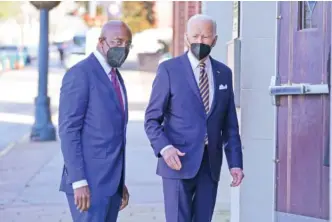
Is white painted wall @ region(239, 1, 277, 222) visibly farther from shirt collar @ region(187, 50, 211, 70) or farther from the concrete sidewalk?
shirt collar @ region(187, 50, 211, 70)

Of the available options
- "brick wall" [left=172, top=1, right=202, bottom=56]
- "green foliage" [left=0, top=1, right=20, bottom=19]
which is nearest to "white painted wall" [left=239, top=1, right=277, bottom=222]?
"brick wall" [left=172, top=1, right=202, bottom=56]

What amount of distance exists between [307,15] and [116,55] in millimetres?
1570

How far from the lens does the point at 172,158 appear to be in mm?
4793

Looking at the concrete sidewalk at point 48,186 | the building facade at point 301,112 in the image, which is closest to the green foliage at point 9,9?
the concrete sidewalk at point 48,186

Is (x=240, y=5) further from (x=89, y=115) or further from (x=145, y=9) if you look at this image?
(x=145, y=9)

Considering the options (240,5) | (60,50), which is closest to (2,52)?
(60,50)

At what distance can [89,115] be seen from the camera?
4535 mm

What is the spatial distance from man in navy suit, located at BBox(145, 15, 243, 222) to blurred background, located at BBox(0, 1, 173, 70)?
40.5 metres

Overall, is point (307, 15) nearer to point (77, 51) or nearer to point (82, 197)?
point (82, 197)

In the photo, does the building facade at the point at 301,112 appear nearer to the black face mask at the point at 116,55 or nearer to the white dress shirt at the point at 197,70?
the white dress shirt at the point at 197,70

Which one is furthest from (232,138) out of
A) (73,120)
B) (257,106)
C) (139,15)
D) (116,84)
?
(139,15)

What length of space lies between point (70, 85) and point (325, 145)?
5.68ft

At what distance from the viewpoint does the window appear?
5422 millimetres

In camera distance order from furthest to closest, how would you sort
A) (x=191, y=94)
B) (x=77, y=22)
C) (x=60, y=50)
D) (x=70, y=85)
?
(x=77, y=22) < (x=60, y=50) < (x=191, y=94) < (x=70, y=85)
